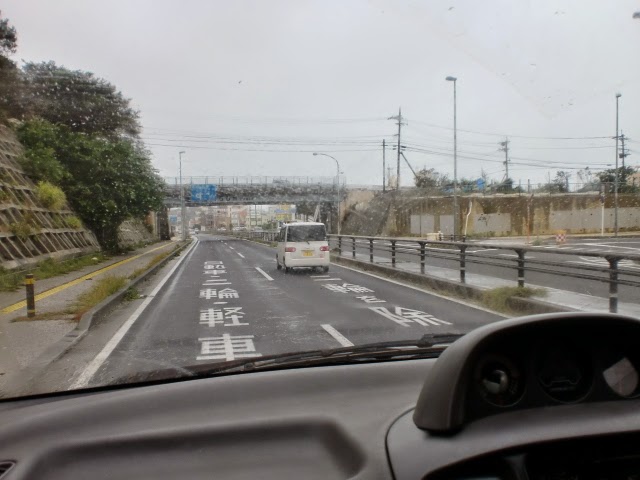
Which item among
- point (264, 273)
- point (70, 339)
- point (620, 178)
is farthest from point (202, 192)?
point (70, 339)

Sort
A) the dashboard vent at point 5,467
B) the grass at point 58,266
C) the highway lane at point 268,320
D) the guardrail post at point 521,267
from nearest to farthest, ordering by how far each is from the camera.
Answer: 1. the dashboard vent at point 5,467
2. the highway lane at point 268,320
3. the guardrail post at point 521,267
4. the grass at point 58,266

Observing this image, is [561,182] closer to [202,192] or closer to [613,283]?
[202,192]

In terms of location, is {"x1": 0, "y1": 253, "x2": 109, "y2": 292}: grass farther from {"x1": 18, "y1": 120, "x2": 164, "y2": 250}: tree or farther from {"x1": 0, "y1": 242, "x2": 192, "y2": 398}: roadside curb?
{"x1": 18, "y1": 120, "x2": 164, "y2": 250}: tree

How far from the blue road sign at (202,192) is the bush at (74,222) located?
57.9 feet

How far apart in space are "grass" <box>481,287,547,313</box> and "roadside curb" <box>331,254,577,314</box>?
0.07m

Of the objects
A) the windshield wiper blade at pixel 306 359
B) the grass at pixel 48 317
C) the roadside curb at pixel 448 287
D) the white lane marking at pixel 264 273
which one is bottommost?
the white lane marking at pixel 264 273

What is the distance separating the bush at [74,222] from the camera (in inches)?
733

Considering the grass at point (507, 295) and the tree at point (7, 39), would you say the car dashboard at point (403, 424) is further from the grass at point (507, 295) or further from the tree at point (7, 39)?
the grass at point (507, 295)

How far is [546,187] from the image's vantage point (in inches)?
1752

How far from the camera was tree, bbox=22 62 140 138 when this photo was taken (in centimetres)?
764

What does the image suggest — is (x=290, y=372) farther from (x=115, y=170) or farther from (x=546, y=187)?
(x=546, y=187)

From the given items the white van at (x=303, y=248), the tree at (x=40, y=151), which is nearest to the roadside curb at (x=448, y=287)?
the white van at (x=303, y=248)

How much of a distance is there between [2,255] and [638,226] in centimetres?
4021

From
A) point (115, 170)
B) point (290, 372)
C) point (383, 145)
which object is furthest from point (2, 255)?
point (383, 145)
